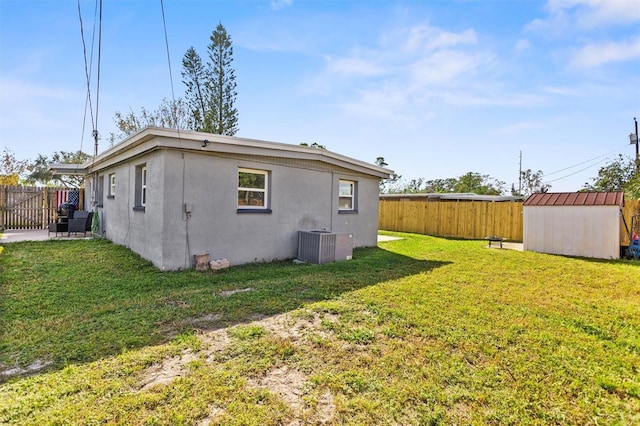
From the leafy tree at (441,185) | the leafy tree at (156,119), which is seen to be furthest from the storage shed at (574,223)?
the leafy tree at (441,185)

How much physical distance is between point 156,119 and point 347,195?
17.9 meters

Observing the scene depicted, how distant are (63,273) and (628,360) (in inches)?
337

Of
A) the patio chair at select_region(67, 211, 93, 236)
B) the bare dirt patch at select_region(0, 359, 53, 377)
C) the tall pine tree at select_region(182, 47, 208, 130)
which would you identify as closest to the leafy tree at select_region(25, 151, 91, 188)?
the tall pine tree at select_region(182, 47, 208, 130)

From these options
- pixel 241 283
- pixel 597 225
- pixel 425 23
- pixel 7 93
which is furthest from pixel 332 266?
pixel 7 93

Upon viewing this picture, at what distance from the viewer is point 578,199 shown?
10.2 m

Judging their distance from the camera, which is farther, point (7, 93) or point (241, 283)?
point (7, 93)

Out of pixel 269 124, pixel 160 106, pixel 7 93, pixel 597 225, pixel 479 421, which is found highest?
pixel 160 106

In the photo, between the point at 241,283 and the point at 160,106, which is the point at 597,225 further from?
the point at 160,106

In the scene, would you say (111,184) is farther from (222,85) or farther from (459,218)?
(459,218)

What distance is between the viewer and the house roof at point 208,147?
6.66m

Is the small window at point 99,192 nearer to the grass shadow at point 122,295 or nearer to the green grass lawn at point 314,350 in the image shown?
the grass shadow at point 122,295

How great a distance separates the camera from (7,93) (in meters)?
8.74

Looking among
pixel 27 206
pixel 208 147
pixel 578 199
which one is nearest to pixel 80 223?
pixel 27 206

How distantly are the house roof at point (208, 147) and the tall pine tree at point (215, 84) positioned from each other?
40.5 ft
